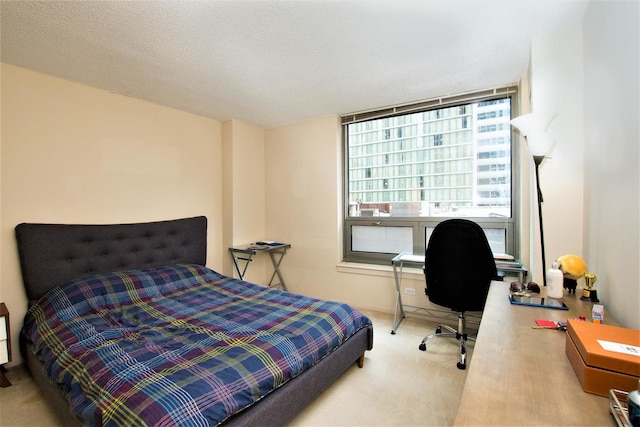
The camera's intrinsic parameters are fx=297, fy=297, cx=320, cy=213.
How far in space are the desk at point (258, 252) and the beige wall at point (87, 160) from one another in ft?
1.15

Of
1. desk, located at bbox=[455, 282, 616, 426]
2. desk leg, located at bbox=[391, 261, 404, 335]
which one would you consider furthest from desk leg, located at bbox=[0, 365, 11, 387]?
desk leg, located at bbox=[391, 261, 404, 335]

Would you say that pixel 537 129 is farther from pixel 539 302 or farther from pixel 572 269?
pixel 539 302

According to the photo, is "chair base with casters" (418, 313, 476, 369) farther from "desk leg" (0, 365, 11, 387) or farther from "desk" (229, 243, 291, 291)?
"desk leg" (0, 365, 11, 387)

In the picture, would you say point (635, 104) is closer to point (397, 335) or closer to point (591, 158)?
point (591, 158)

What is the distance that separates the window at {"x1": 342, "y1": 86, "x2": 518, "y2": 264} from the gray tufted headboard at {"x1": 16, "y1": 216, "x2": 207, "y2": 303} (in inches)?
73.6

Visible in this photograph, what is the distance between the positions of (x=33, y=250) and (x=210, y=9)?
2199mm

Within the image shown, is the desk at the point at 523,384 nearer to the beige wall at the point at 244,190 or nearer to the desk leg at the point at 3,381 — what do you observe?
the desk leg at the point at 3,381

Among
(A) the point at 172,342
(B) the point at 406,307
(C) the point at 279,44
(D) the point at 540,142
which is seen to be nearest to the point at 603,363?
(D) the point at 540,142

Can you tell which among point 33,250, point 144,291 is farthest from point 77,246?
point 144,291

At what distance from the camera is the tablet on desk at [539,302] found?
144 cm

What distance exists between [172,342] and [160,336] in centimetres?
15

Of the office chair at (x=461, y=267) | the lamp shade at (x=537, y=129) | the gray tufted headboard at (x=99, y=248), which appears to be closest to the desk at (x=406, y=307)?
the office chair at (x=461, y=267)

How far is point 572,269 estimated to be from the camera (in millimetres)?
1582

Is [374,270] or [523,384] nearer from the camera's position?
[523,384]
